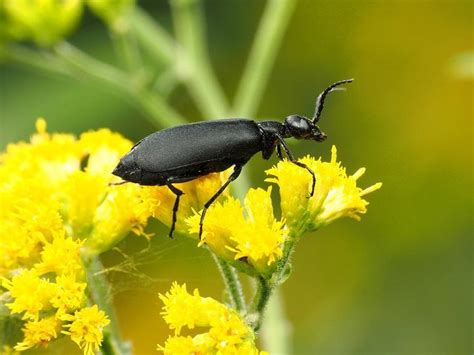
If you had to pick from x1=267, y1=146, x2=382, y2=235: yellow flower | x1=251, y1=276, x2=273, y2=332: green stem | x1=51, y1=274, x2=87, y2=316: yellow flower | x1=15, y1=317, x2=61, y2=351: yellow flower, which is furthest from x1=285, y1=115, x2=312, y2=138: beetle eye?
x1=15, y1=317, x2=61, y2=351: yellow flower

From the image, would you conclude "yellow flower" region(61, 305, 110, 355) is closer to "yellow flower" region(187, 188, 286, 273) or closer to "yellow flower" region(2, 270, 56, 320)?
"yellow flower" region(2, 270, 56, 320)

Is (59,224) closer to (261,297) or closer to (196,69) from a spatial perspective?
(261,297)

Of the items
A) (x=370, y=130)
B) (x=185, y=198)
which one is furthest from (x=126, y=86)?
(x=370, y=130)

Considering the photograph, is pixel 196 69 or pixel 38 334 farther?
pixel 196 69

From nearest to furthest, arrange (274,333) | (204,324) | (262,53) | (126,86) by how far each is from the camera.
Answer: (204,324)
(274,333)
(126,86)
(262,53)

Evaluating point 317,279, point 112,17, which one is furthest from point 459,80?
point 112,17
